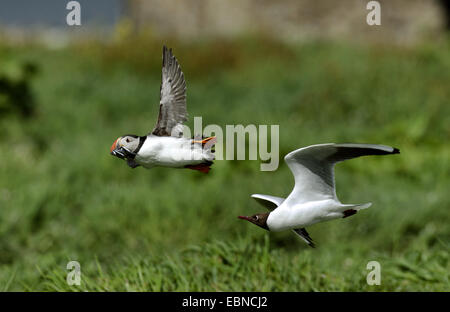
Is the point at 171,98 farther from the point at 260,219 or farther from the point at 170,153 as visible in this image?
the point at 260,219

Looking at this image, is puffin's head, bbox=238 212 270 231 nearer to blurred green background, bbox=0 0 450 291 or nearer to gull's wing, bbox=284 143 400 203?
gull's wing, bbox=284 143 400 203

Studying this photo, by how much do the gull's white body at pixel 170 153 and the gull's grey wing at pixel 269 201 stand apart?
0.20m

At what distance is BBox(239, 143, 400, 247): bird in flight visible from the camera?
126cm

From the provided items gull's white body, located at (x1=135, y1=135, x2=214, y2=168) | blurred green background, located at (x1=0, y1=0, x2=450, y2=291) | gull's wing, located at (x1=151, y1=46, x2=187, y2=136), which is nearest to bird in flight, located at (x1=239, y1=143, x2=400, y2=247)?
gull's white body, located at (x1=135, y1=135, x2=214, y2=168)

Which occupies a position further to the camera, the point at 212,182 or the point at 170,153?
the point at 212,182

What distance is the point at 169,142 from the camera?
1312 millimetres

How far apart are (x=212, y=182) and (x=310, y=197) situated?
354 inches

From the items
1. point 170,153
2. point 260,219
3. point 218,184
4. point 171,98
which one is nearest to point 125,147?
point 170,153

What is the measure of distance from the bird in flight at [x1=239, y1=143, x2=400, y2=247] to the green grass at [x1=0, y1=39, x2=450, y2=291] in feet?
6.37

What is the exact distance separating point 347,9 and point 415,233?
25602 mm

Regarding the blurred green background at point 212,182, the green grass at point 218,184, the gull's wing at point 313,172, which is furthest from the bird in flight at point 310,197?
the green grass at point 218,184

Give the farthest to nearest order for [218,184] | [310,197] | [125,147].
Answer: [218,184], [310,197], [125,147]
